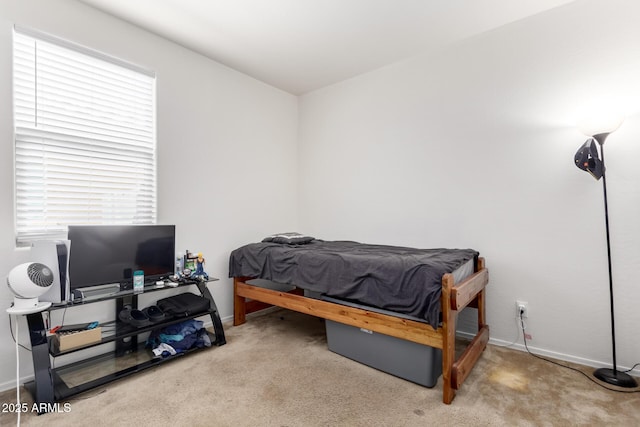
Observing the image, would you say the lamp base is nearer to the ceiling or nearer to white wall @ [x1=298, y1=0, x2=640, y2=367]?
white wall @ [x1=298, y1=0, x2=640, y2=367]

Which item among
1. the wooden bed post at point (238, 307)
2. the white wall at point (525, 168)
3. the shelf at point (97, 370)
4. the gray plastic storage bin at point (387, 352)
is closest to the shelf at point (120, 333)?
the shelf at point (97, 370)

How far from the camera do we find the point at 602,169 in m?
2.16

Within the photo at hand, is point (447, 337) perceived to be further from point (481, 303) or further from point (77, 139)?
point (77, 139)

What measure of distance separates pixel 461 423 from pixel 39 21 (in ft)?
12.0

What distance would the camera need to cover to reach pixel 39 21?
213cm

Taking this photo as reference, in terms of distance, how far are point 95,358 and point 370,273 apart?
2.19 meters

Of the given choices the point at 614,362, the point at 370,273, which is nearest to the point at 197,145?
the point at 370,273

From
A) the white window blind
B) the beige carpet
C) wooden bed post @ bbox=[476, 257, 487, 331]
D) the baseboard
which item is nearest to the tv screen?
the white window blind

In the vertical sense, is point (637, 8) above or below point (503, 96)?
above

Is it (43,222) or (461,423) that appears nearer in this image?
(461,423)

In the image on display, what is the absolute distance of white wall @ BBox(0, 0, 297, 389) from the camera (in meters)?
2.02

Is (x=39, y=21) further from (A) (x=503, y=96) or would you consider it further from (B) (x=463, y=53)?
(A) (x=503, y=96)

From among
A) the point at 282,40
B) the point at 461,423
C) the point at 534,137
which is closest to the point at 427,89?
the point at 534,137

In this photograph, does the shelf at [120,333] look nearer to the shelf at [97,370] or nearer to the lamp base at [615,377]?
the shelf at [97,370]
